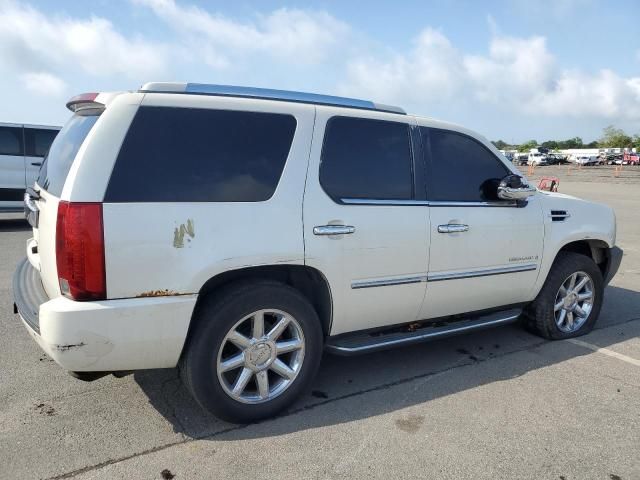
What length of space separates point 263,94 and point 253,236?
3.13 feet

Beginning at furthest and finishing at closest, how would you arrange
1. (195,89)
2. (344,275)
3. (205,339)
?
(344,275) → (195,89) → (205,339)

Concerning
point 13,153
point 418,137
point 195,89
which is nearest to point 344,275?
point 418,137

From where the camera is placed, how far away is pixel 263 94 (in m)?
3.24

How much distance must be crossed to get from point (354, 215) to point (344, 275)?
38cm

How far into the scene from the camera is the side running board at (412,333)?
3.38m

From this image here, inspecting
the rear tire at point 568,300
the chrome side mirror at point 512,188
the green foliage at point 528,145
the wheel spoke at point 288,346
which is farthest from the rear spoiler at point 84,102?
the green foliage at point 528,145

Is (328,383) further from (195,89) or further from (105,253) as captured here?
(195,89)

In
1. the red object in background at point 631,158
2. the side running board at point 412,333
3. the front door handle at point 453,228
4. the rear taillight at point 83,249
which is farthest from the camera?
the red object in background at point 631,158

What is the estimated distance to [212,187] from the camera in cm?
284

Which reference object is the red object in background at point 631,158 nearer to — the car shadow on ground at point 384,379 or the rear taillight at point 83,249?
the car shadow on ground at point 384,379

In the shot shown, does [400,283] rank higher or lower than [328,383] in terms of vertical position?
higher

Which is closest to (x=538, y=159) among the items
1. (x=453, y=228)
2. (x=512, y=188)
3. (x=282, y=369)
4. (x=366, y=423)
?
(x=512, y=188)

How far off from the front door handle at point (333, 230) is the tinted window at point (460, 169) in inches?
31.2

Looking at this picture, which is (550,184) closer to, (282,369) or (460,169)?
(460,169)
